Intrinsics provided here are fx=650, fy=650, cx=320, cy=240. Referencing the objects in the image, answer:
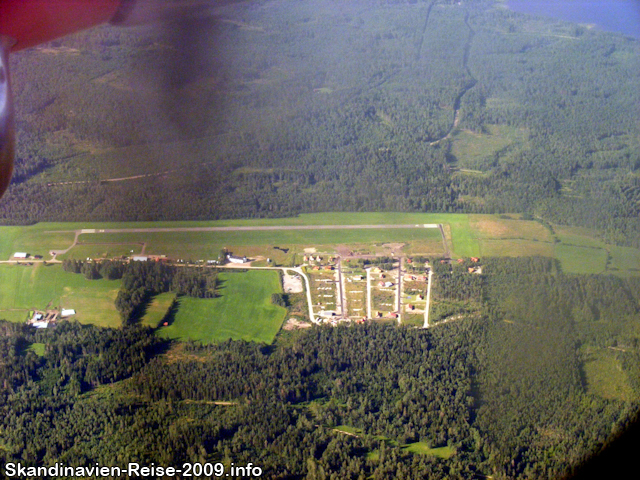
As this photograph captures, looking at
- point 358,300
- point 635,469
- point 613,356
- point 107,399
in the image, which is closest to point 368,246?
point 358,300

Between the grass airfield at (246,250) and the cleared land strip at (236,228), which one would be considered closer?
the grass airfield at (246,250)

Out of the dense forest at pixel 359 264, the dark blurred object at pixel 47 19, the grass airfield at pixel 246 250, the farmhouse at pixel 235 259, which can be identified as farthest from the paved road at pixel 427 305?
the dark blurred object at pixel 47 19

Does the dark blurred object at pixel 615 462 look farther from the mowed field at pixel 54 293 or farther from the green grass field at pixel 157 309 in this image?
the mowed field at pixel 54 293

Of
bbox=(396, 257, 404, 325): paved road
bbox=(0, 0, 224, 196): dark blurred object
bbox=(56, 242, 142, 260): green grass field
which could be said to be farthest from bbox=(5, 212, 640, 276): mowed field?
bbox=(0, 0, 224, 196): dark blurred object

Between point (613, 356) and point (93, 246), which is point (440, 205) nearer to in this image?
point (613, 356)

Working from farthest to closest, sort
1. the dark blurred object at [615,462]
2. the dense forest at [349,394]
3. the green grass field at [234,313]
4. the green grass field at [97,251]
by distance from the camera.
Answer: the green grass field at [97,251] < the green grass field at [234,313] < the dense forest at [349,394] < the dark blurred object at [615,462]

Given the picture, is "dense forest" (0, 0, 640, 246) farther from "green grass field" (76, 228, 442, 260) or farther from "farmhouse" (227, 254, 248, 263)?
"farmhouse" (227, 254, 248, 263)

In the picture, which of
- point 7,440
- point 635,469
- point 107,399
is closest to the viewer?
point 635,469
